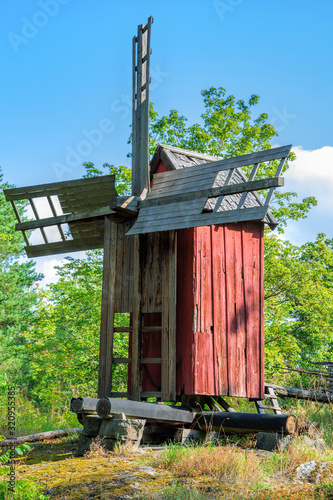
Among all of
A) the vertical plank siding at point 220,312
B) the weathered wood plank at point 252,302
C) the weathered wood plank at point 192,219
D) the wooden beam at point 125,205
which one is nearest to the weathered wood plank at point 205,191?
the wooden beam at point 125,205

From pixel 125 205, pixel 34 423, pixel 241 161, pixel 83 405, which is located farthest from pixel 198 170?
pixel 34 423

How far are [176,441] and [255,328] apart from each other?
2957 mm

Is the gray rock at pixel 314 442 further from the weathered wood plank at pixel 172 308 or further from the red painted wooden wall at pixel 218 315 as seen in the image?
the weathered wood plank at pixel 172 308

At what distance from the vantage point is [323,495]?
6.21 metres

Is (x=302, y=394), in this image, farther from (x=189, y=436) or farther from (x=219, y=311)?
(x=189, y=436)

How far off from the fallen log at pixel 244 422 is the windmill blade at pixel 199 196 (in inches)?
121

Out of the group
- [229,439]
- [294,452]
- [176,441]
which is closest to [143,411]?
[176,441]

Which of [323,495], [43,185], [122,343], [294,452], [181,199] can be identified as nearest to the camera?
[323,495]

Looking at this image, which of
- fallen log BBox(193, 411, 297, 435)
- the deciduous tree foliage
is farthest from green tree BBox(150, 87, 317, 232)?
fallen log BBox(193, 411, 297, 435)

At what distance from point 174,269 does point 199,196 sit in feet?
4.86

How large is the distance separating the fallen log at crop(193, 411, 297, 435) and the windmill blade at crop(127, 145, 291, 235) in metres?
3.08

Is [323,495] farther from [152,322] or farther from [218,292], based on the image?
[152,322]

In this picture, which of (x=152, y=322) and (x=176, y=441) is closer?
(x=176, y=441)

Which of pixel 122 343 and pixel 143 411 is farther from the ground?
pixel 122 343
